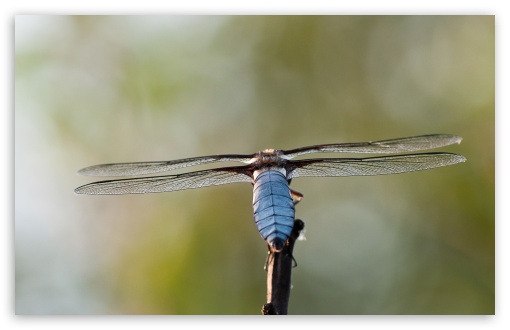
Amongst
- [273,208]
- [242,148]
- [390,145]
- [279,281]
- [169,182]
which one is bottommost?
[279,281]

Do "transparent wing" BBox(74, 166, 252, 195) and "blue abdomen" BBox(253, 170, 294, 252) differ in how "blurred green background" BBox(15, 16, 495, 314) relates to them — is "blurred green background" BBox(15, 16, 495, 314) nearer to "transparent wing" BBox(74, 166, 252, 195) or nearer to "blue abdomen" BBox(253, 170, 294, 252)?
"transparent wing" BBox(74, 166, 252, 195)

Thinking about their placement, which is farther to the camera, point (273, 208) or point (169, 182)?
point (169, 182)

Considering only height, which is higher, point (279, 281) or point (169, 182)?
point (169, 182)

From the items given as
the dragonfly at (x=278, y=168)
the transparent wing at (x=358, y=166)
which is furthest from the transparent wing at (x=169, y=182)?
the transparent wing at (x=358, y=166)

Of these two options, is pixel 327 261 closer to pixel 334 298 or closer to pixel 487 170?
pixel 334 298

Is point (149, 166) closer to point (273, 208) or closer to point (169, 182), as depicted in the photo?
point (169, 182)

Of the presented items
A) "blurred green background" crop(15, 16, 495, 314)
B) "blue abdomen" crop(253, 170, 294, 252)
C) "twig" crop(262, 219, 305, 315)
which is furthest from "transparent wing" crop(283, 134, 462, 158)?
"twig" crop(262, 219, 305, 315)

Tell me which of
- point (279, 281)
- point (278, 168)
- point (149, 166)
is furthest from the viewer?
point (149, 166)

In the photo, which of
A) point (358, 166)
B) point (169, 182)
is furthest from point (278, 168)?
point (169, 182)
